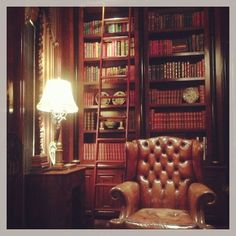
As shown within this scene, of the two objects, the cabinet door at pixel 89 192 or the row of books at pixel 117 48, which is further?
the row of books at pixel 117 48

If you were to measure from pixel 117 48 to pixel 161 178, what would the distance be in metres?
1.85

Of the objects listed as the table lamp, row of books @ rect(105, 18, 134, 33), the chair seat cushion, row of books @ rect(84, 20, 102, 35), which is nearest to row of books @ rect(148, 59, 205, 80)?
row of books @ rect(105, 18, 134, 33)

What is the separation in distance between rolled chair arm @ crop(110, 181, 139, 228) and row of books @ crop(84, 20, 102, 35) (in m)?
2.21

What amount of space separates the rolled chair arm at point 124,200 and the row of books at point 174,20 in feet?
7.01

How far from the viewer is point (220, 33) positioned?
358 centimetres

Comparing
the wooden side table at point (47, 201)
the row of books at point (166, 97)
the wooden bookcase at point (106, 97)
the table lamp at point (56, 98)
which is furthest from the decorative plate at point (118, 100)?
the wooden side table at point (47, 201)

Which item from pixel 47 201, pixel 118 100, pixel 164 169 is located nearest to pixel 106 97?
pixel 118 100

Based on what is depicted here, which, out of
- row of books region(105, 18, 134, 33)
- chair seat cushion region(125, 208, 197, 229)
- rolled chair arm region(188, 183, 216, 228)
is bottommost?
chair seat cushion region(125, 208, 197, 229)

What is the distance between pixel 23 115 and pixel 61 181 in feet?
1.85

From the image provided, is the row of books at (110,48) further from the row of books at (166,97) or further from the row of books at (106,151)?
the row of books at (106,151)

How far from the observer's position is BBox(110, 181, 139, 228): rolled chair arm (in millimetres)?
2031

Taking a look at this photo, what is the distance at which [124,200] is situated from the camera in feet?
7.17

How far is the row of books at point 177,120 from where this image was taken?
3605 mm

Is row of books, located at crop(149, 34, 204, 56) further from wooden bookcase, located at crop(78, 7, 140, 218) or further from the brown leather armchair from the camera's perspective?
the brown leather armchair
